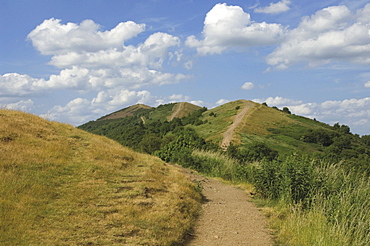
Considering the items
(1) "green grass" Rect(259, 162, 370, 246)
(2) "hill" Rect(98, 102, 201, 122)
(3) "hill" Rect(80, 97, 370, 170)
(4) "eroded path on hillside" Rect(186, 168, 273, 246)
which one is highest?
(2) "hill" Rect(98, 102, 201, 122)

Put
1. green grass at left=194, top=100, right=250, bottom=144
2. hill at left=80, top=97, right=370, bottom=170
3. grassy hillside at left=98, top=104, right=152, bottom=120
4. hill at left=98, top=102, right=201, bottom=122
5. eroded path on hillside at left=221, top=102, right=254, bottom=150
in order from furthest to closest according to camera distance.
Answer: grassy hillside at left=98, top=104, right=152, bottom=120 → hill at left=98, top=102, right=201, bottom=122 → green grass at left=194, top=100, right=250, bottom=144 → eroded path on hillside at left=221, top=102, right=254, bottom=150 → hill at left=80, top=97, right=370, bottom=170

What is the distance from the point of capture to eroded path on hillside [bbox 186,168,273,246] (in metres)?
7.18

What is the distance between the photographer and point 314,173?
1019 cm

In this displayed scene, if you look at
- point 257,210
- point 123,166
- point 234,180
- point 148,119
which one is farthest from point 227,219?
point 148,119

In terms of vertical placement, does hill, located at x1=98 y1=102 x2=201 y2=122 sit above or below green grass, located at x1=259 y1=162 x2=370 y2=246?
above

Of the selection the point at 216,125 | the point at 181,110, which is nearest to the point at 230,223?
the point at 216,125

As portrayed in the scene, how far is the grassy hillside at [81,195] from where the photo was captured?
6.11 meters

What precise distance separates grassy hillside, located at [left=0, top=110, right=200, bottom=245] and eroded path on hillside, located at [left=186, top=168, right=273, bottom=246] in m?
0.45

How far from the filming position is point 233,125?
5519 cm

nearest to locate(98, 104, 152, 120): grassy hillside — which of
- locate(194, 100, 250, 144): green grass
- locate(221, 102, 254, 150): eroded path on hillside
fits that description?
locate(194, 100, 250, 144): green grass

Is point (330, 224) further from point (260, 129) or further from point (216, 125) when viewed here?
point (216, 125)

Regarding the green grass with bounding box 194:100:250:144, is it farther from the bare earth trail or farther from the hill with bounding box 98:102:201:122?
the hill with bounding box 98:102:201:122

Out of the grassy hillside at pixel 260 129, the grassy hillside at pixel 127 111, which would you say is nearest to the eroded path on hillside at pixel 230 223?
the grassy hillside at pixel 260 129

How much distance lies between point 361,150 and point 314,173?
51.2 meters
